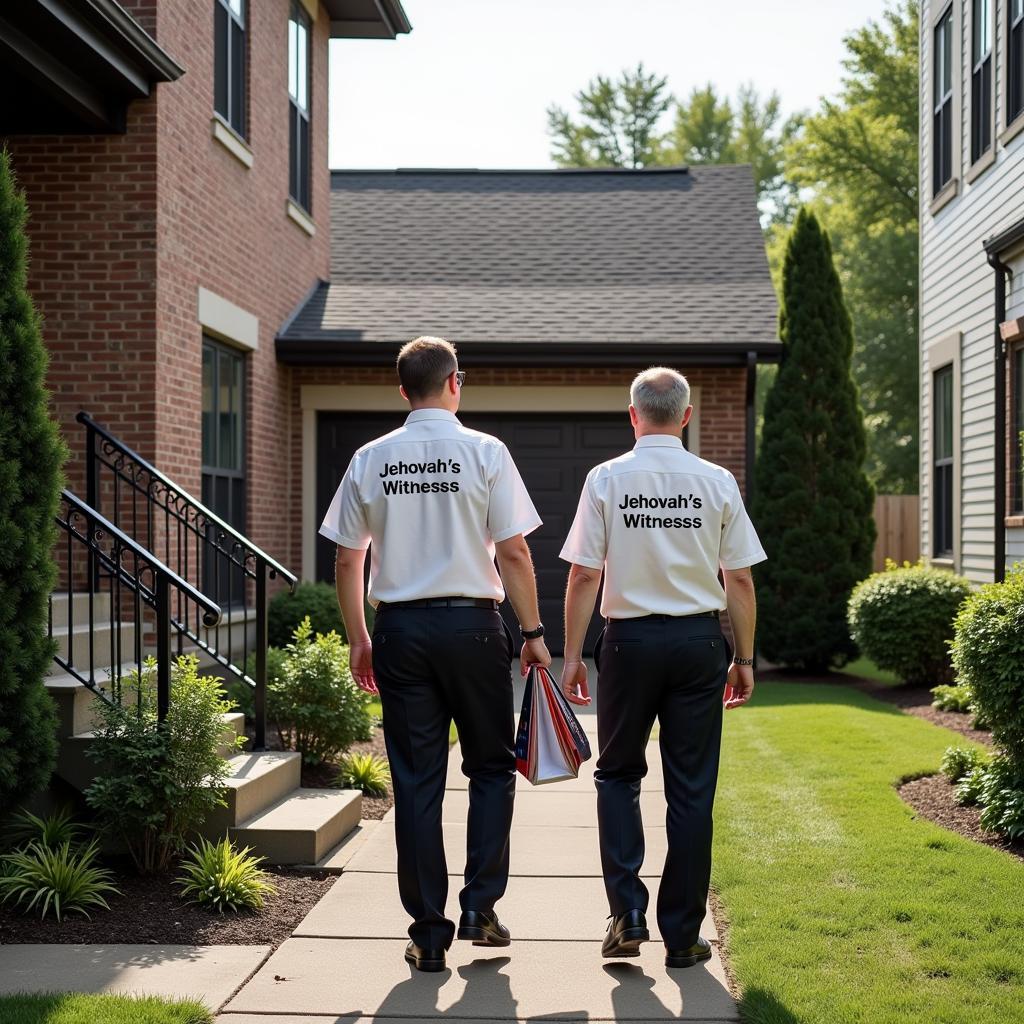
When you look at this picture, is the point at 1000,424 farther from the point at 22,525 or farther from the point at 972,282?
the point at 22,525

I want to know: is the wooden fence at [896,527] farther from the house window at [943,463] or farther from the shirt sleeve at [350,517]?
the shirt sleeve at [350,517]

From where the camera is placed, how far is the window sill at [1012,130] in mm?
10750

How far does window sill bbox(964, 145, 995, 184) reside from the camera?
11758 mm

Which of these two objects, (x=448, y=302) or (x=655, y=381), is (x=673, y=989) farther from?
(x=448, y=302)

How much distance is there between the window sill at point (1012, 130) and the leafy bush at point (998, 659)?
510cm

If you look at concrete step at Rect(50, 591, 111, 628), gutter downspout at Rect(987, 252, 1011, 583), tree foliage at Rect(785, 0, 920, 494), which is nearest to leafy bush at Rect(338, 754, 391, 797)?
concrete step at Rect(50, 591, 111, 628)

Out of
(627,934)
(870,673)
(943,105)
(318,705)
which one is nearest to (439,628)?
(627,934)

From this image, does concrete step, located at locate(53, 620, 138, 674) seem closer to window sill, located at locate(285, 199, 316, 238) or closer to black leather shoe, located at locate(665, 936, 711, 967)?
black leather shoe, located at locate(665, 936, 711, 967)

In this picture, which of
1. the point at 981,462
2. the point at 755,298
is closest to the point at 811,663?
the point at 981,462

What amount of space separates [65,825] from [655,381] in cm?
325

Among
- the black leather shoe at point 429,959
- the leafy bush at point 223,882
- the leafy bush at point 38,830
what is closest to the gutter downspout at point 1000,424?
the leafy bush at point 223,882

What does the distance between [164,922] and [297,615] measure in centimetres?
608

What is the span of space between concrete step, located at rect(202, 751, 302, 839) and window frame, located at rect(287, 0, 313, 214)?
286 inches

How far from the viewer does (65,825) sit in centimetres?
580
